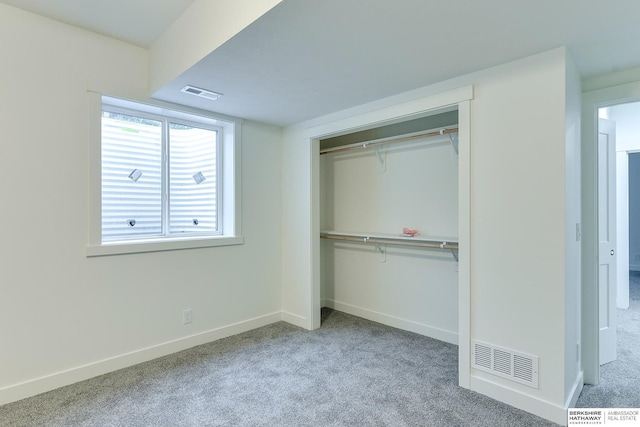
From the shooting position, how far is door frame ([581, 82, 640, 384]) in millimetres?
2447

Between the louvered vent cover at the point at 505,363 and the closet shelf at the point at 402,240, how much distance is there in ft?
3.11

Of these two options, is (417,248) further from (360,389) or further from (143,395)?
(143,395)

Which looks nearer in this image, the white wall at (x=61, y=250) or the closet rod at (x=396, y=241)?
the white wall at (x=61, y=250)

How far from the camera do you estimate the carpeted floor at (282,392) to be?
2.04 m

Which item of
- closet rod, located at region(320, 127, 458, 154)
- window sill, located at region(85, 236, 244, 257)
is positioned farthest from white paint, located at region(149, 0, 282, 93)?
closet rod, located at region(320, 127, 458, 154)

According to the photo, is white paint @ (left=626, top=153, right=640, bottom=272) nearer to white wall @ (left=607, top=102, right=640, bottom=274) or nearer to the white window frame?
white wall @ (left=607, top=102, right=640, bottom=274)

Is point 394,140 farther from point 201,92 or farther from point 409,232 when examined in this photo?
point 201,92

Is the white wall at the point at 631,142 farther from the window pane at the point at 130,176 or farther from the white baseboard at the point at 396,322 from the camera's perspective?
the window pane at the point at 130,176

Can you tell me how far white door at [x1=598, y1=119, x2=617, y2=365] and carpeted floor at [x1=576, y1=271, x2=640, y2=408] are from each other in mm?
126

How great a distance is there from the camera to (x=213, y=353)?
3020 millimetres

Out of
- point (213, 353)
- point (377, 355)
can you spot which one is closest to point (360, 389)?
point (377, 355)

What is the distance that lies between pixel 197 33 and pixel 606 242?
382 cm

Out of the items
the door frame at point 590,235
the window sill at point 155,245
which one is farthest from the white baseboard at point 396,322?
the window sill at point 155,245

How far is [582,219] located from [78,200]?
3811mm
